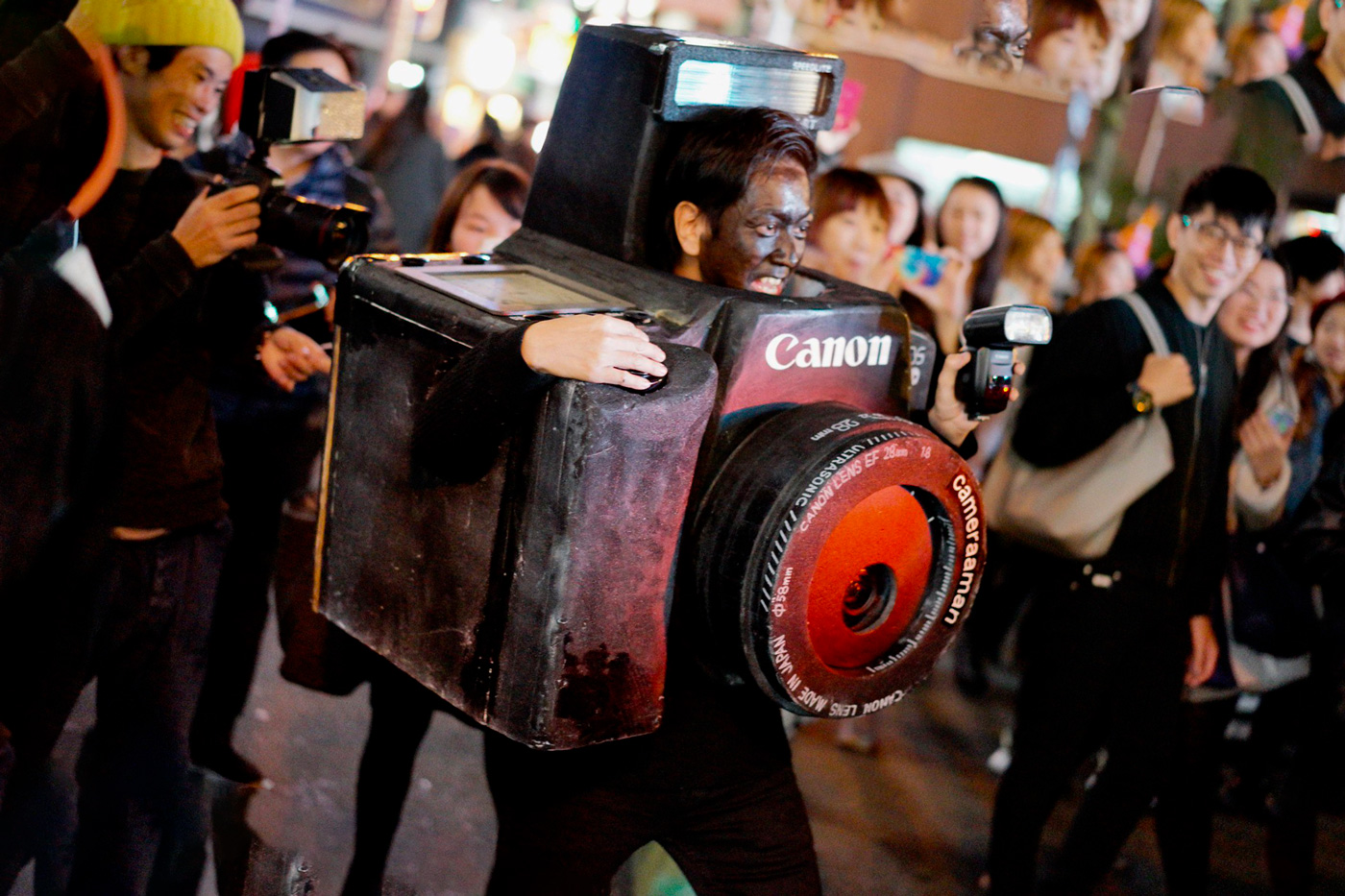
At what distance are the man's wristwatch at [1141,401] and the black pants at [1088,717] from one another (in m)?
0.42

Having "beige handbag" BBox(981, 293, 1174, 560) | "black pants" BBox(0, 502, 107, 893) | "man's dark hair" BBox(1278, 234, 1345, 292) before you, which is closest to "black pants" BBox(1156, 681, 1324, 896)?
"beige handbag" BBox(981, 293, 1174, 560)

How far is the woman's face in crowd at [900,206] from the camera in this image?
15.1 ft

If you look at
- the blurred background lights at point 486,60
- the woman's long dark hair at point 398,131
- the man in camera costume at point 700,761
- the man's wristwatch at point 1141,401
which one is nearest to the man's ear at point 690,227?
the man in camera costume at point 700,761

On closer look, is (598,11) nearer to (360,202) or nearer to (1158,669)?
(360,202)

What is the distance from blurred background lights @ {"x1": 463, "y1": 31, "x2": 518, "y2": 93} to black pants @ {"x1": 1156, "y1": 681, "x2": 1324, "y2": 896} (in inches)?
371

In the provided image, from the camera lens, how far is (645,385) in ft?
5.94

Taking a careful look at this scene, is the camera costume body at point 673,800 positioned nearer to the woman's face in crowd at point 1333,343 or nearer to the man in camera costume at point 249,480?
the man in camera costume at point 249,480

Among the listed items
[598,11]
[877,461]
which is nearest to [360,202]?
[877,461]

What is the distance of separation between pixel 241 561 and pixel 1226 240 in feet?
8.17

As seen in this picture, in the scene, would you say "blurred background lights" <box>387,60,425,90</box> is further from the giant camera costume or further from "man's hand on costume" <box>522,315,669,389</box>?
"man's hand on costume" <box>522,315,669,389</box>

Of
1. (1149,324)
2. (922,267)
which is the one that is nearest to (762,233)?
(1149,324)

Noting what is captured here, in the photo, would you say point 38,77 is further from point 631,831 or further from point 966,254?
point 966,254

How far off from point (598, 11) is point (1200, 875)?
9.22 metres

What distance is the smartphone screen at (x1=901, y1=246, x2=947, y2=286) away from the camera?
14.4 feet
